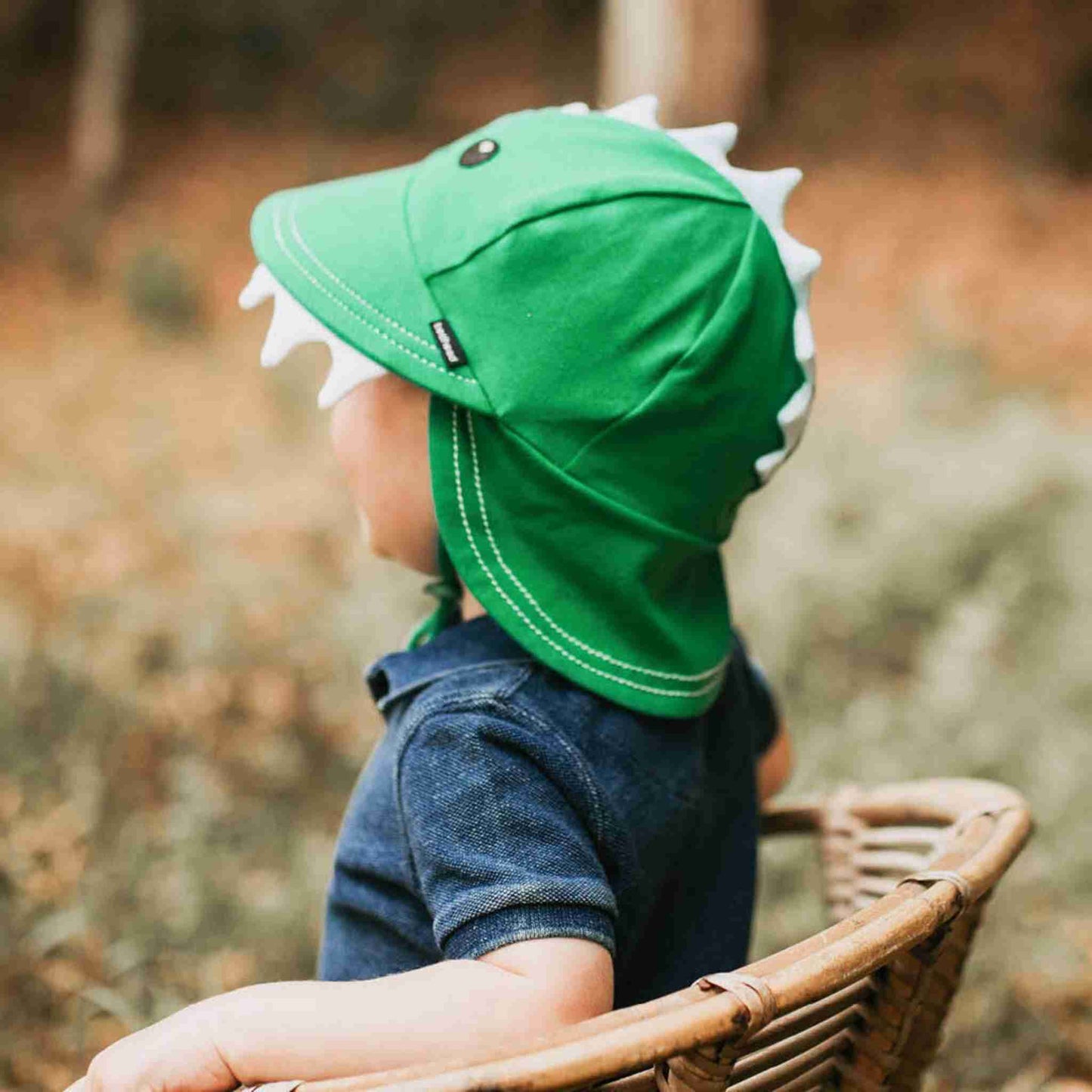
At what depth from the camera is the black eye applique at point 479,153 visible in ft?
4.14

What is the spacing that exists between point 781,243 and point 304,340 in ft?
1.63

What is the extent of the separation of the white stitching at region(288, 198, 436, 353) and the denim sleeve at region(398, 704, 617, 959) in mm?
354

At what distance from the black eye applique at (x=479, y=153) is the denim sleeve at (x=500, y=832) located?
21.3 inches

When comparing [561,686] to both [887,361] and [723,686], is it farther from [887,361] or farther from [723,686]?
[887,361]

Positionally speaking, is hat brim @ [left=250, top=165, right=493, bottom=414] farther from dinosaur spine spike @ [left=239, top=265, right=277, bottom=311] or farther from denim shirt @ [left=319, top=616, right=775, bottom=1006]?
denim shirt @ [left=319, top=616, right=775, bottom=1006]

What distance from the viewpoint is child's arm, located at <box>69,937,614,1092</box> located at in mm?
1015

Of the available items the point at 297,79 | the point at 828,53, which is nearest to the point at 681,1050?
the point at 828,53

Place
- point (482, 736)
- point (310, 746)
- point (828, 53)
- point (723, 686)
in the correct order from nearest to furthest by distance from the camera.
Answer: point (482, 736) → point (723, 686) → point (310, 746) → point (828, 53)

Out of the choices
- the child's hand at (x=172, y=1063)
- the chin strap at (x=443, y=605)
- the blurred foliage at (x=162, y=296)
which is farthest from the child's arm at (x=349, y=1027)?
the blurred foliage at (x=162, y=296)

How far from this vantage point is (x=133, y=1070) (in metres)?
1.01

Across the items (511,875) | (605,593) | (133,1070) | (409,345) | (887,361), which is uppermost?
(409,345)

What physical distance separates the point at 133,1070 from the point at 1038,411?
208 inches

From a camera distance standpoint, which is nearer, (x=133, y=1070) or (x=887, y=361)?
(x=133, y=1070)

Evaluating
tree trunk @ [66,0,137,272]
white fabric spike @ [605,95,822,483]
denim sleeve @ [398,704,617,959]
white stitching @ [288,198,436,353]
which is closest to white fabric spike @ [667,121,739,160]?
white fabric spike @ [605,95,822,483]
